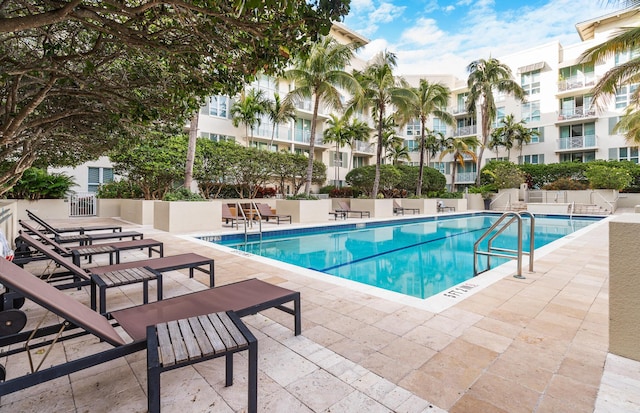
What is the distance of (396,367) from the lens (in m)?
2.62

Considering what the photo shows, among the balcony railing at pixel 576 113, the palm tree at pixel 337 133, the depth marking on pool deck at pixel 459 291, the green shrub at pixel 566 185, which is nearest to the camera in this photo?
the depth marking on pool deck at pixel 459 291

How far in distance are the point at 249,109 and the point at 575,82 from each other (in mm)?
28189

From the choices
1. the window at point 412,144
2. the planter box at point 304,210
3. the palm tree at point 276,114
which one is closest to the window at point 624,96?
the window at point 412,144

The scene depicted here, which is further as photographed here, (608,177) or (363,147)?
(363,147)

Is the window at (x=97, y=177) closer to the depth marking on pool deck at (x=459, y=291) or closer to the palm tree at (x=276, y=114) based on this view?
the palm tree at (x=276, y=114)

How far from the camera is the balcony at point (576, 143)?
2725cm

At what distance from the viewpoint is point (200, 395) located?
2.26 meters

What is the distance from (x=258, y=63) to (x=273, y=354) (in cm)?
305

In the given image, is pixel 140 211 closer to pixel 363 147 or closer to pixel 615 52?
pixel 615 52

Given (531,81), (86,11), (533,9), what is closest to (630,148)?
(531,81)

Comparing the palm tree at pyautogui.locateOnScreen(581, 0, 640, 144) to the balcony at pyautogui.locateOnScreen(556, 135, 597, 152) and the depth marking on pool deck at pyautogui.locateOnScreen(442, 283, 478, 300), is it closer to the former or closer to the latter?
the depth marking on pool deck at pyautogui.locateOnScreen(442, 283, 478, 300)

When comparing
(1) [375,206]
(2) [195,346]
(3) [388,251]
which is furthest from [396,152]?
(2) [195,346]

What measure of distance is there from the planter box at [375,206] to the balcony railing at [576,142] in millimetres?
20558

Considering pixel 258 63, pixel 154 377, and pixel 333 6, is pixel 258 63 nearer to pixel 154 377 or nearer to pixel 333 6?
pixel 333 6
